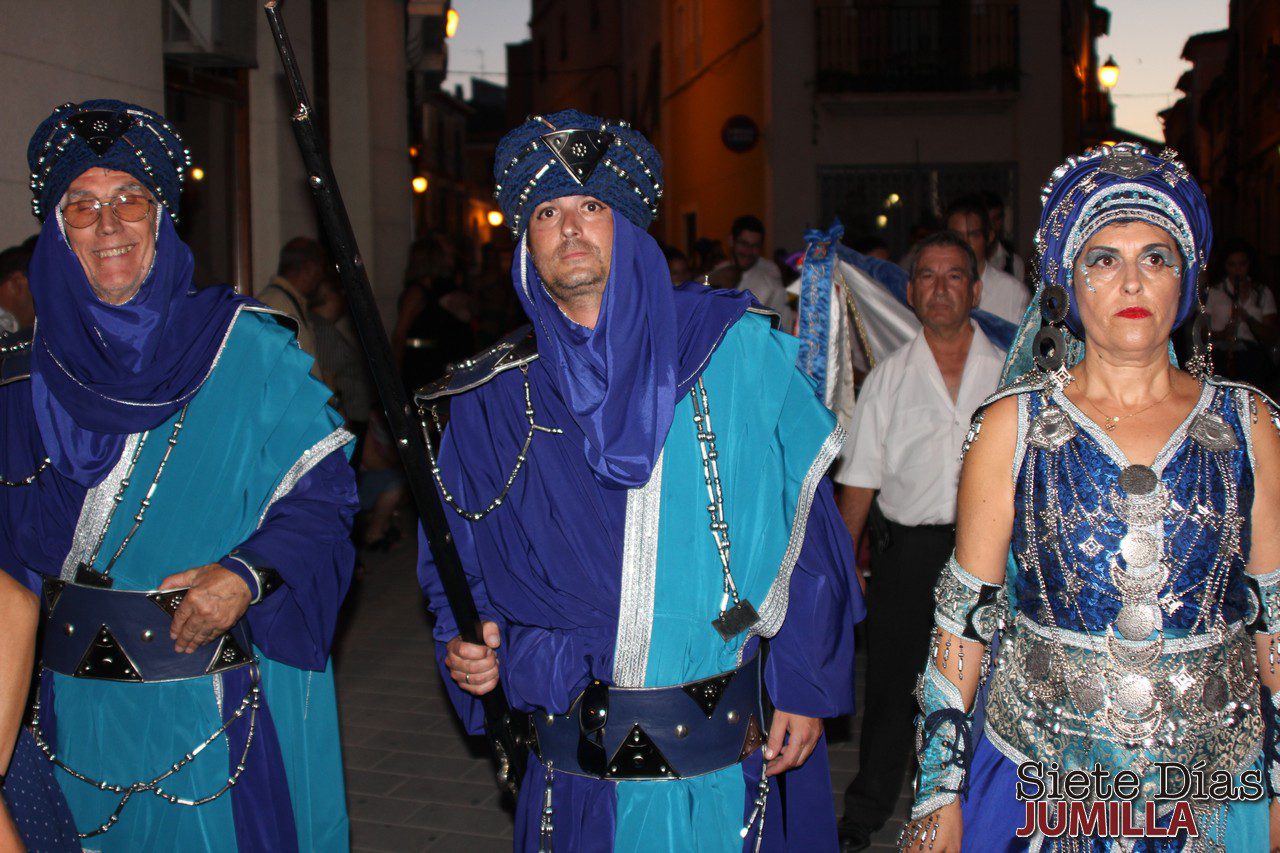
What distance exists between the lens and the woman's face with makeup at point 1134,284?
8.52ft

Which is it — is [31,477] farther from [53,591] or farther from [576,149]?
[576,149]

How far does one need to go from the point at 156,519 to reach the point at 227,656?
0.41m

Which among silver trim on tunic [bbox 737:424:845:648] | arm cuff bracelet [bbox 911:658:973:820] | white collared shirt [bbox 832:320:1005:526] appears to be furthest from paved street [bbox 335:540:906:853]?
arm cuff bracelet [bbox 911:658:973:820]

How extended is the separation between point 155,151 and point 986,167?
18476mm

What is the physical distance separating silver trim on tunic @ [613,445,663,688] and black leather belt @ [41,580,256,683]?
3.86 feet

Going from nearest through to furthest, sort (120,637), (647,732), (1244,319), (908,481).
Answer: (647,732)
(120,637)
(908,481)
(1244,319)

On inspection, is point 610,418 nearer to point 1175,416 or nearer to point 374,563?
point 1175,416

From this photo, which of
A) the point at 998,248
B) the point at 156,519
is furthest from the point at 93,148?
the point at 998,248

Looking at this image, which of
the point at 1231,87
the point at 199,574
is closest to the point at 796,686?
the point at 199,574

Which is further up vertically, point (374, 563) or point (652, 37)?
point (652, 37)

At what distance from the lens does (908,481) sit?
15.3 ft

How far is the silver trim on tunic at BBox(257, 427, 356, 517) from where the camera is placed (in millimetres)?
3375

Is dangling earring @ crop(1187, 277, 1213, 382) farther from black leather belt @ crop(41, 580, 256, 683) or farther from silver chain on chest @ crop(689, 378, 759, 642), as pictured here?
black leather belt @ crop(41, 580, 256, 683)

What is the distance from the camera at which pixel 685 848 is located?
281 centimetres
